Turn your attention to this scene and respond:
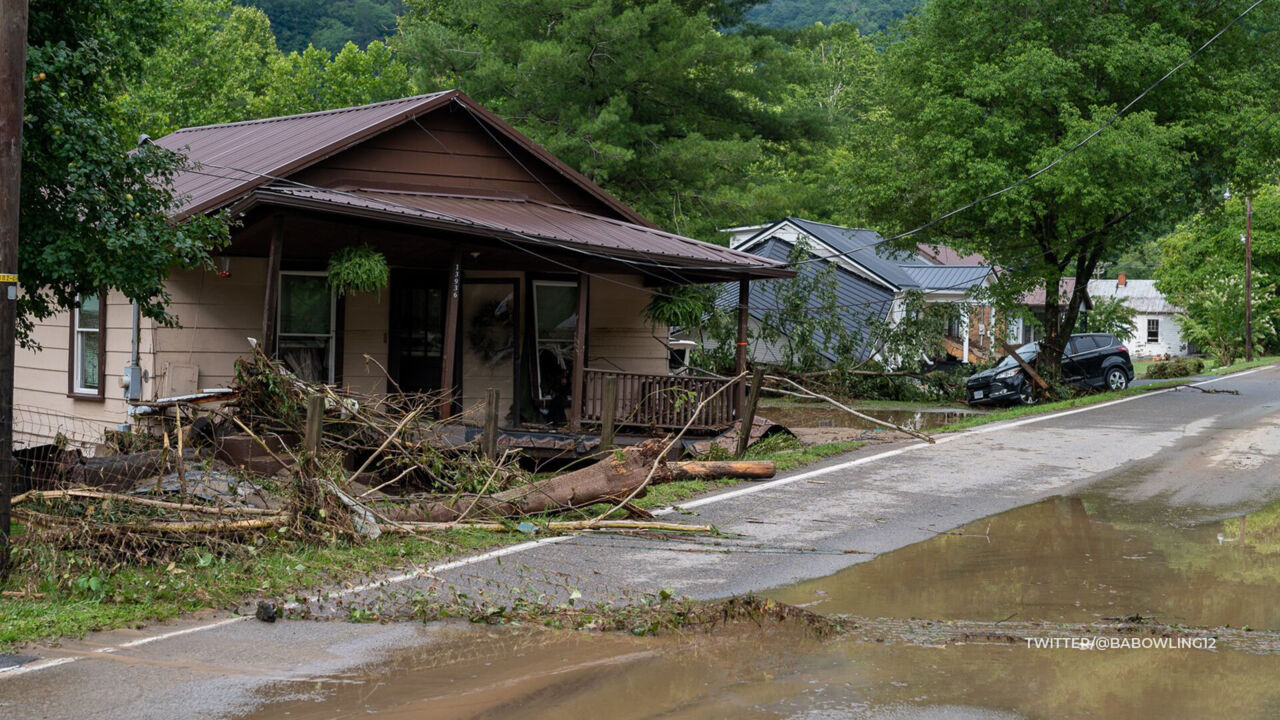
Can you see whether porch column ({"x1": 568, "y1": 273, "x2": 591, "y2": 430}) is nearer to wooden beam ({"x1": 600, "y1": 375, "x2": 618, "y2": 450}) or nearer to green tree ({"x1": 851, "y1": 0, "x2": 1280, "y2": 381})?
wooden beam ({"x1": 600, "y1": 375, "x2": 618, "y2": 450})

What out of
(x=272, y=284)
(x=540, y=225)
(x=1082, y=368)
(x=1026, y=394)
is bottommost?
(x=1026, y=394)


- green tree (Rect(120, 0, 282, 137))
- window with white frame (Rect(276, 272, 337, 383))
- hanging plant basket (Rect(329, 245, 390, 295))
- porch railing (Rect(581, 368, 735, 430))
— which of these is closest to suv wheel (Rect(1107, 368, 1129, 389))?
porch railing (Rect(581, 368, 735, 430))

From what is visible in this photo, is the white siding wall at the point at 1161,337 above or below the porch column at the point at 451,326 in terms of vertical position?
above

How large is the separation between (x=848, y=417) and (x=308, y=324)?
42.5 ft

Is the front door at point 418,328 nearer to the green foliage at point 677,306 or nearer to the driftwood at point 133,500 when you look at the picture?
the green foliage at point 677,306

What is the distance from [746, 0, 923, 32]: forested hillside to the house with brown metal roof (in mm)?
62851

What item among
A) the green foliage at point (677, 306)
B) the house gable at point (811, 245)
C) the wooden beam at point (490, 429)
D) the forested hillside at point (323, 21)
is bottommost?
the wooden beam at point (490, 429)

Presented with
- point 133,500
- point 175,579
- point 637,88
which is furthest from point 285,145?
point 637,88

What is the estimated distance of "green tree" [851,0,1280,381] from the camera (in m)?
22.8

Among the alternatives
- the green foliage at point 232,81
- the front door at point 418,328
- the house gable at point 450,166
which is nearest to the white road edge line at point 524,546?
the front door at point 418,328

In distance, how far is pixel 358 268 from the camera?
1333 centimetres

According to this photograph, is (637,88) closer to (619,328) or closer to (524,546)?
(619,328)

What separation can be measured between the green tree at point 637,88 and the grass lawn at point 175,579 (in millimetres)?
18740

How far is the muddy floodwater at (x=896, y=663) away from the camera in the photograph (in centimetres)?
568
